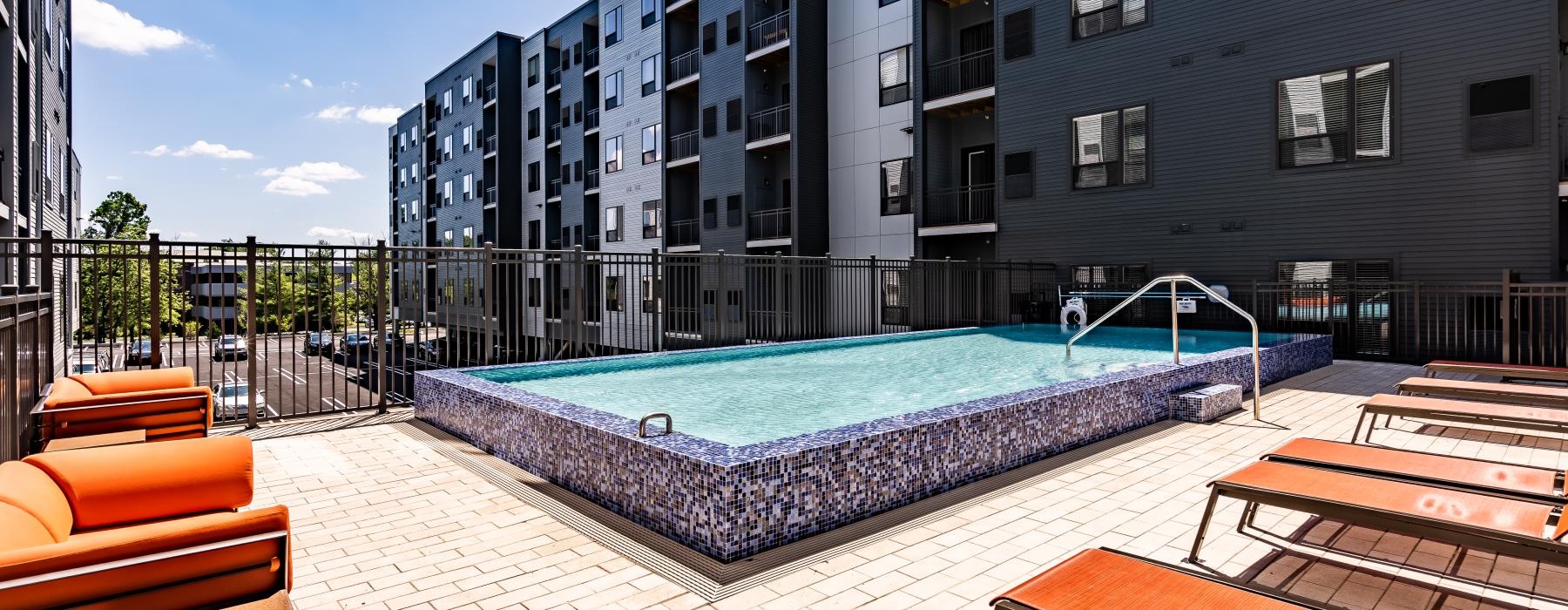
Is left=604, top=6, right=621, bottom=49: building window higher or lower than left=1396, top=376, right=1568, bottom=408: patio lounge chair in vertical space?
higher

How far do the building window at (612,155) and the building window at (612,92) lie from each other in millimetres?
1390

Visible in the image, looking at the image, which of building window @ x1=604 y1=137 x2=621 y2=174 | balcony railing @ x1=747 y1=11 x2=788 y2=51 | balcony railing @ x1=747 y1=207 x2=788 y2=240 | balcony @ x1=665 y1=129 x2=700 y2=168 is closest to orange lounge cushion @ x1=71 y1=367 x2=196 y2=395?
balcony railing @ x1=747 y1=207 x2=788 y2=240

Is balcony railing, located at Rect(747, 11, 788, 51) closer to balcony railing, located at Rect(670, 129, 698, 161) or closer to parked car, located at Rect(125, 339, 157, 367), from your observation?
balcony railing, located at Rect(670, 129, 698, 161)

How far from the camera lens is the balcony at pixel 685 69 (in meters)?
26.1

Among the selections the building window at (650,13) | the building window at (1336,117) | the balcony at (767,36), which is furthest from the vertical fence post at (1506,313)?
the building window at (650,13)

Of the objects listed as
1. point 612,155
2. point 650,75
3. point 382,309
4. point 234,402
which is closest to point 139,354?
point 234,402

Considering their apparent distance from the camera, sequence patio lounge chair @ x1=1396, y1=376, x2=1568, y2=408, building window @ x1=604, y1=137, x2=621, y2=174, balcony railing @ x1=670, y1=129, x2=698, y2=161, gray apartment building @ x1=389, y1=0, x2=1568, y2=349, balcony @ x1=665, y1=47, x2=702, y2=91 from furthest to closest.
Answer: building window @ x1=604, y1=137, x2=621, y2=174 < balcony railing @ x1=670, y1=129, x2=698, y2=161 < balcony @ x1=665, y1=47, x2=702, y2=91 < gray apartment building @ x1=389, y1=0, x2=1568, y2=349 < patio lounge chair @ x1=1396, y1=376, x2=1568, y2=408

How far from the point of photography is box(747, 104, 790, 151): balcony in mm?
22797

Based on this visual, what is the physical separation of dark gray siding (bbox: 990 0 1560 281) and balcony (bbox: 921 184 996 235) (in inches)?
35.4

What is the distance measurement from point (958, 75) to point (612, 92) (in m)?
15.9

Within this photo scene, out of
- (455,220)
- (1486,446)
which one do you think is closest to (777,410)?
(1486,446)

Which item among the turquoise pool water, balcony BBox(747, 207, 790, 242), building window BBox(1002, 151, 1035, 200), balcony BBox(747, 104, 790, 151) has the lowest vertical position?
the turquoise pool water

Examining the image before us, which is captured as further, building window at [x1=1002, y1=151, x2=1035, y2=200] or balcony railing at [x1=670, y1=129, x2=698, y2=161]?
balcony railing at [x1=670, y1=129, x2=698, y2=161]

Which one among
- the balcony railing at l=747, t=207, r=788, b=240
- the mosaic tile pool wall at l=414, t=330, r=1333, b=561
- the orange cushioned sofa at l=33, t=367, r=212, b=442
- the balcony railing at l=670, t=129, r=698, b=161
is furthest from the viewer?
the balcony railing at l=670, t=129, r=698, b=161
